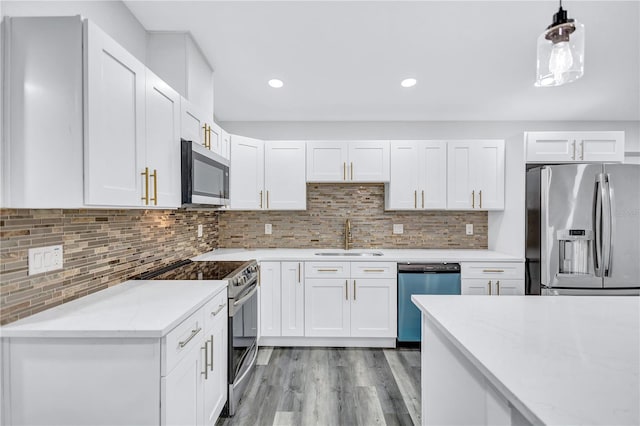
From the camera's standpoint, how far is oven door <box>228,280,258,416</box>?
200 cm

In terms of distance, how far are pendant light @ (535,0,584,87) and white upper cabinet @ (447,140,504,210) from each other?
84.1 inches

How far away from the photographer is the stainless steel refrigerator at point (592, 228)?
2.67 meters

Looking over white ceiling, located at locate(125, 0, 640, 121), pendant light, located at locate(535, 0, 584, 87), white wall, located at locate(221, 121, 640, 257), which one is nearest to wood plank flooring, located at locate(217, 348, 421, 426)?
white wall, located at locate(221, 121, 640, 257)

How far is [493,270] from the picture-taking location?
303 centimetres

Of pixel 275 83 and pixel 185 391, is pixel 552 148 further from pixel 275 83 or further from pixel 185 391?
pixel 185 391

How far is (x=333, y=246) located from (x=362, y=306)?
0.88 meters

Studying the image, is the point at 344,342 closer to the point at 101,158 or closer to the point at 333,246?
the point at 333,246

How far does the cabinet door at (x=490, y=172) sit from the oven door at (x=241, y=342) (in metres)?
2.50

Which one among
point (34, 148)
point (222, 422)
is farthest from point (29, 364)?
point (222, 422)

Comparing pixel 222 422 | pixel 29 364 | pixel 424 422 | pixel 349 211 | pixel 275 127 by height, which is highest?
pixel 275 127

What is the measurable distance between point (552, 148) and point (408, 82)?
1553 millimetres

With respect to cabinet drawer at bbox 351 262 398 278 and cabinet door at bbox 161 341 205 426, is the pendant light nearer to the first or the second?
cabinet door at bbox 161 341 205 426

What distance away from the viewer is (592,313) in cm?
130

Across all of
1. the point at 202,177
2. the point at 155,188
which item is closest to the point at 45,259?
the point at 155,188
